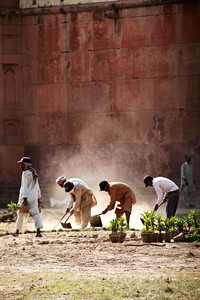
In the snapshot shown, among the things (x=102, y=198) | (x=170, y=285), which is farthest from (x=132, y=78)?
(x=170, y=285)

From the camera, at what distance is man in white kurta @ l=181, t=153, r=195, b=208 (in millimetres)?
27172

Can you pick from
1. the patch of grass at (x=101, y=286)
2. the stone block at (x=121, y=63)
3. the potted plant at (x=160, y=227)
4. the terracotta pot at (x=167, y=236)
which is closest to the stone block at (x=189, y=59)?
the stone block at (x=121, y=63)

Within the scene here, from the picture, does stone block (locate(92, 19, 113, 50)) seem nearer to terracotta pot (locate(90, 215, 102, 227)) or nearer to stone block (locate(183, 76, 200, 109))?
stone block (locate(183, 76, 200, 109))

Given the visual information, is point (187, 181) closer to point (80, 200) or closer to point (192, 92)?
point (192, 92)

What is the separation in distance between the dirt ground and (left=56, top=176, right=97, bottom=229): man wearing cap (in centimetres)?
144

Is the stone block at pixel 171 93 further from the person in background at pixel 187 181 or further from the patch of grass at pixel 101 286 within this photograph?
the patch of grass at pixel 101 286

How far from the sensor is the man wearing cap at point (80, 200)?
22.0m

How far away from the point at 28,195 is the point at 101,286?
8.07 metres

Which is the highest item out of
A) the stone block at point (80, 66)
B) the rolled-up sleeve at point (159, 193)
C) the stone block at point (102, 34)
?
the stone block at point (102, 34)

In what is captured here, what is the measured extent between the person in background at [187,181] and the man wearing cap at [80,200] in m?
5.27

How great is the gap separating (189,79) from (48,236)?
901 cm

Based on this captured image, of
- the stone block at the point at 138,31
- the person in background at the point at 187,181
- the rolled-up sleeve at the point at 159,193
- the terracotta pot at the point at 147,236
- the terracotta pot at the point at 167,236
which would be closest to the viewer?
the terracotta pot at the point at 147,236

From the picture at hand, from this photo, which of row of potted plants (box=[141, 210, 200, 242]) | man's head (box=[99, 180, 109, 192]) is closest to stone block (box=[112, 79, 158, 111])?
man's head (box=[99, 180, 109, 192])

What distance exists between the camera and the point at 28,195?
68.0ft
